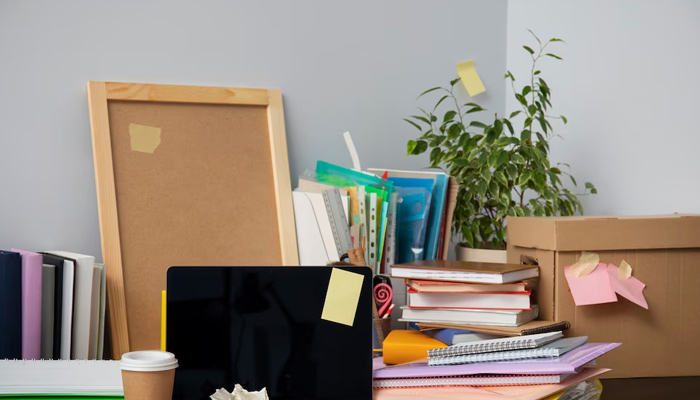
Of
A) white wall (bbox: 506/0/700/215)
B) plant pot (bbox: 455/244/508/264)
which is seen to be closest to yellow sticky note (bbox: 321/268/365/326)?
plant pot (bbox: 455/244/508/264)

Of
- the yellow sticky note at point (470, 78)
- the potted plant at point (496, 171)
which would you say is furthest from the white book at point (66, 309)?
the yellow sticky note at point (470, 78)

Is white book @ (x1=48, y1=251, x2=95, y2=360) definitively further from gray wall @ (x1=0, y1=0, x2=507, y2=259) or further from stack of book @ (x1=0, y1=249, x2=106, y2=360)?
gray wall @ (x1=0, y1=0, x2=507, y2=259)

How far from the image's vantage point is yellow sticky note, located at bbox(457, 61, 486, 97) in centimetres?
177

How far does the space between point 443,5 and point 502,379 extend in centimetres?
107

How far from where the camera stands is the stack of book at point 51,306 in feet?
3.46

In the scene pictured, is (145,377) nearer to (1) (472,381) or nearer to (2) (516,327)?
(1) (472,381)

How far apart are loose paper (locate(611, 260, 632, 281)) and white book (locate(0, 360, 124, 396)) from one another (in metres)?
0.86

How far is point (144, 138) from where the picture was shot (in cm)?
136

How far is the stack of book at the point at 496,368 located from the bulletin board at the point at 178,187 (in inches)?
18.4

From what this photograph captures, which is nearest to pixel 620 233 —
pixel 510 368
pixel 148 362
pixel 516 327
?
pixel 516 327

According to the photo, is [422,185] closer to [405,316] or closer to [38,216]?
[405,316]

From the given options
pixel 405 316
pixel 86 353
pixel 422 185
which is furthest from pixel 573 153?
pixel 86 353

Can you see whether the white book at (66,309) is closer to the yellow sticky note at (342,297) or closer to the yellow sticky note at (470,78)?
the yellow sticky note at (342,297)

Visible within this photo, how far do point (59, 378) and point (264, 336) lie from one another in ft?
0.95
